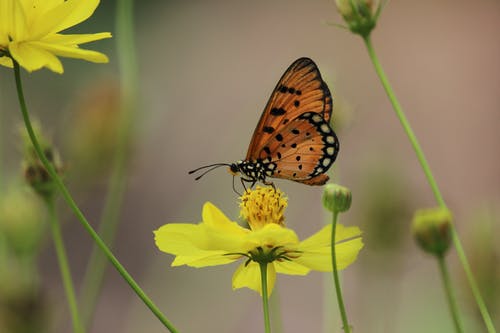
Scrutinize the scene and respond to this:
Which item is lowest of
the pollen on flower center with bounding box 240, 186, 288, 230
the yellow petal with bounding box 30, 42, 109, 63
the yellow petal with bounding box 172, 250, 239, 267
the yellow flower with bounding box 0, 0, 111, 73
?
the yellow petal with bounding box 172, 250, 239, 267

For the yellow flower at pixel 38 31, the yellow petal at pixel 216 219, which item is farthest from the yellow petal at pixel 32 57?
the yellow petal at pixel 216 219

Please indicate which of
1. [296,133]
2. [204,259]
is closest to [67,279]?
[204,259]

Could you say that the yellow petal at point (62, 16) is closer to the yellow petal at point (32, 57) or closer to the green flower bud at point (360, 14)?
the yellow petal at point (32, 57)

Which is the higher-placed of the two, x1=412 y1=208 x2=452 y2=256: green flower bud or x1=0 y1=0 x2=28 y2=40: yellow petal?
x1=0 y1=0 x2=28 y2=40: yellow petal

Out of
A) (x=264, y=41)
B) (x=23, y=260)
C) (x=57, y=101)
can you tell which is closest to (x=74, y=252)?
(x=57, y=101)

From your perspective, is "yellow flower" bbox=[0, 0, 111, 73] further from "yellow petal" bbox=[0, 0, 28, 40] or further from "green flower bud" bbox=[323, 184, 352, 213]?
"green flower bud" bbox=[323, 184, 352, 213]

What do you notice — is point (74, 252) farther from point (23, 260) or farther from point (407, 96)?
point (23, 260)

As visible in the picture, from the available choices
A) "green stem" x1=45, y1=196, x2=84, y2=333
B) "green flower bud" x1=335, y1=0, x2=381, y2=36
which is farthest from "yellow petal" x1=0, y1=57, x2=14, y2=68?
"green flower bud" x1=335, y1=0, x2=381, y2=36
